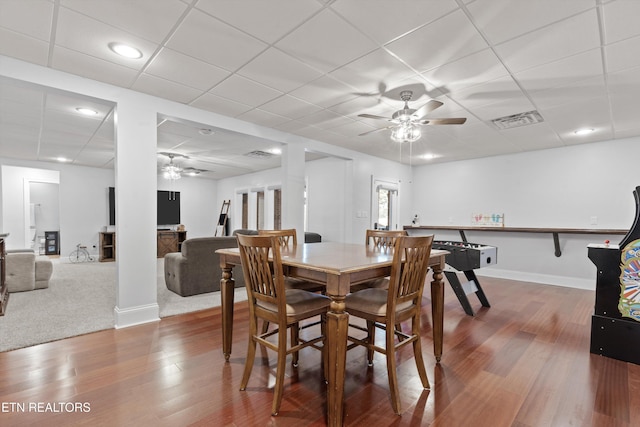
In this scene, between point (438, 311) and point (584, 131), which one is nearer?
point (438, 311)

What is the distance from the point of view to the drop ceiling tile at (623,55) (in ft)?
7.23

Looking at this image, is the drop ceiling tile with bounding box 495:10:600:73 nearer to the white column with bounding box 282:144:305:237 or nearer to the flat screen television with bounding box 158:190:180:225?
the white column with bounding box 282:144:305:237

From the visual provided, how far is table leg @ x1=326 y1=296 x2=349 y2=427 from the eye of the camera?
5.08 ft

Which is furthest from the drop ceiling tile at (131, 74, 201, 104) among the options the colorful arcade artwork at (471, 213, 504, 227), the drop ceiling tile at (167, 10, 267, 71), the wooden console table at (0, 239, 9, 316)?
the colorful arcade artwork at (471, 213, 504, 227)

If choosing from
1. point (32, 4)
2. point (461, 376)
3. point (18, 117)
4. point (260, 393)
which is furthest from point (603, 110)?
point (18, 117)

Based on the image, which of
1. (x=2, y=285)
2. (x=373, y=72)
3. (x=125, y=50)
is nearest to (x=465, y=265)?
(x=373, y=72)

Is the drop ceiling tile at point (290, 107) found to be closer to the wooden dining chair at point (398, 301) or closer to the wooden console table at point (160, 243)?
the wooden dining chair at point (398, 301)

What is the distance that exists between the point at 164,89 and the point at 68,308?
9.31 ft

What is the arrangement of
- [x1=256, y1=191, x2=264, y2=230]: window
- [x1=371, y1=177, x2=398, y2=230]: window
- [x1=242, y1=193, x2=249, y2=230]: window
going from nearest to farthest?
[x1=371, y1=177, x2=398, y2=230]: window → [x1=256, y1=191, x2=264, y2=230]: window → [x1=242, y1=193, x2=249, y2=230]: window

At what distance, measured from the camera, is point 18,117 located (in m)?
4.03

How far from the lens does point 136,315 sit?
307cm

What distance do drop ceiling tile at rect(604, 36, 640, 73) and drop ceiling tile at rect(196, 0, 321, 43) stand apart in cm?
228

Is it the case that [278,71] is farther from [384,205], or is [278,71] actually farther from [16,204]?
[16,204]

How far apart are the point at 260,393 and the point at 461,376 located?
1.41 metres
